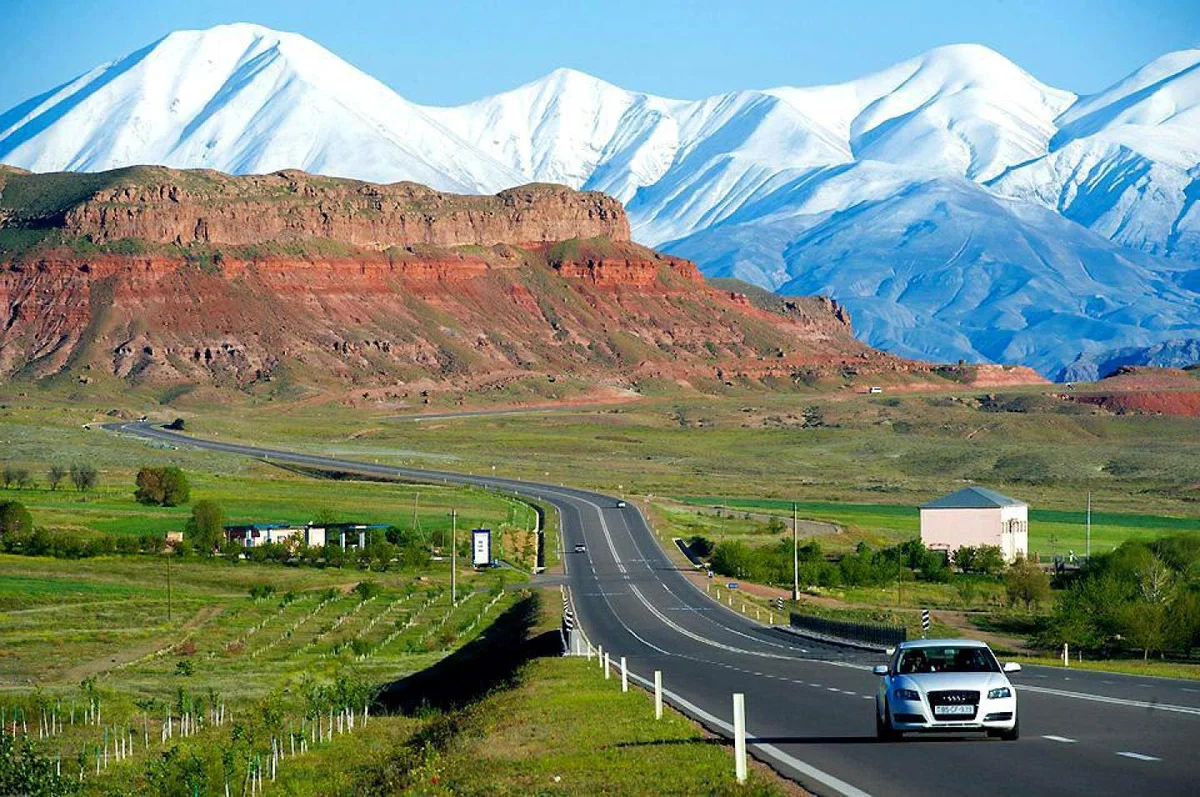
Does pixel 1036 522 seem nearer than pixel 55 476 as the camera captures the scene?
Yes

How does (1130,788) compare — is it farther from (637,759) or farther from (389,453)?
(389,453)

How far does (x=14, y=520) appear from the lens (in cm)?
9275

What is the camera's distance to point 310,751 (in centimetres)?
3638

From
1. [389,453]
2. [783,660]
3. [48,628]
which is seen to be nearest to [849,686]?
[783,660]

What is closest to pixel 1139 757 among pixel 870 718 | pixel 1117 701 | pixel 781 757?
pixel 781 757

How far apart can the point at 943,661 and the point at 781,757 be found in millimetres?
2313

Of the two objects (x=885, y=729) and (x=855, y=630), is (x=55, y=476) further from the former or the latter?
(x=885, y=729)

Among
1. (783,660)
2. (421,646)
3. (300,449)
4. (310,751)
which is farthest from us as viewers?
(300,449)

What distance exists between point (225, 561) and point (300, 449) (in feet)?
232

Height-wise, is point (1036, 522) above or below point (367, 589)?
above

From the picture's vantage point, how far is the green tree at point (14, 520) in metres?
92.2

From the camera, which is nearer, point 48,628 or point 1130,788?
point 1130,788

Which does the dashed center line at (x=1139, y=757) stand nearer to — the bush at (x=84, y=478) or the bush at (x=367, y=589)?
the bush at (x=367, y=589)

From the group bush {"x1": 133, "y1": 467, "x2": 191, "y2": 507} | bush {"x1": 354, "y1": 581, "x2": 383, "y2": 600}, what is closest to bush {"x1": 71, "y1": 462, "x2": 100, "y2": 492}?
bush {"x1": 133, "y1": 467, "x2": 191, "y2": 507}
